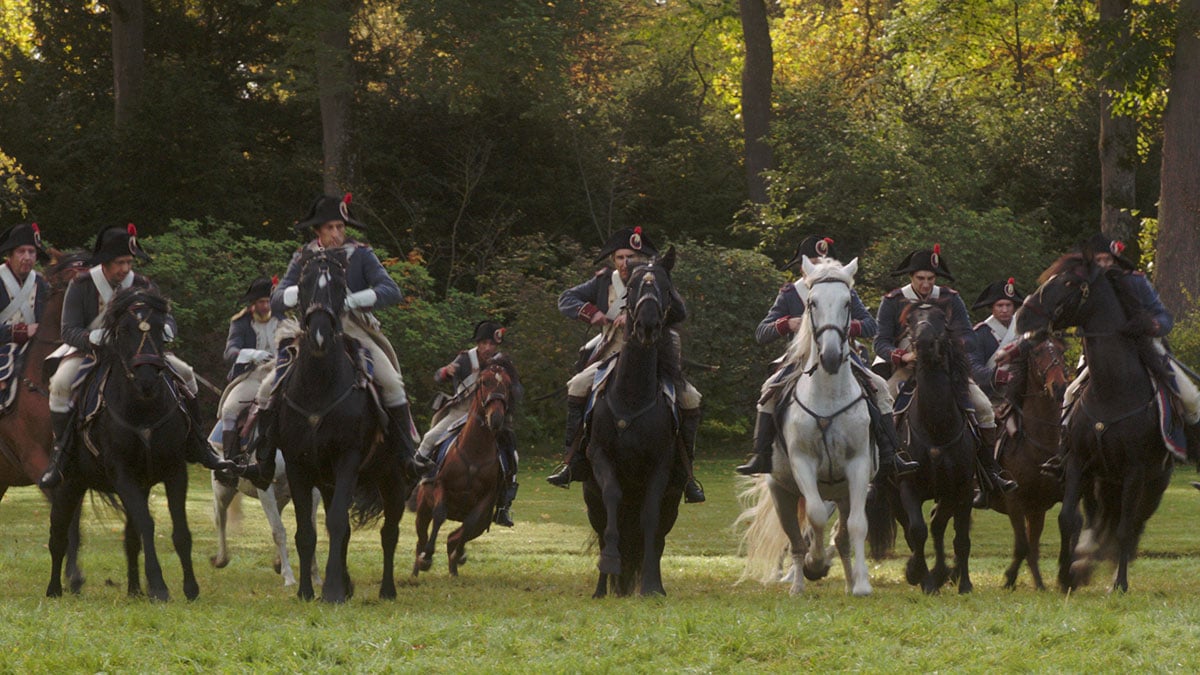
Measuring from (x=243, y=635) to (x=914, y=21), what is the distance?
31.1 metres

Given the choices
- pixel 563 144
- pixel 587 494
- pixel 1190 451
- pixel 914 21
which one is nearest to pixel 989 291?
pixel 1190 451

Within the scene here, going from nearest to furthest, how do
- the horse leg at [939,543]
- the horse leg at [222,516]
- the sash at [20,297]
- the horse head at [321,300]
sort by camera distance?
the horse head at [321,300] < the horse leg at [939,543] < the sash at [20,297] < the horse leg at [222,516]

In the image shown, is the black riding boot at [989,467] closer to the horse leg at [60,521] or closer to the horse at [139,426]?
the horse at [139,426]

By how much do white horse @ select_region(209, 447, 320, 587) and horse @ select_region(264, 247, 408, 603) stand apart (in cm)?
239

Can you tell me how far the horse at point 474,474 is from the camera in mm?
16766

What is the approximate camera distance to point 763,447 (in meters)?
14.3

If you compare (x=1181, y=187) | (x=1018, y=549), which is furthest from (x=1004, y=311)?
(x=1181, y=187)

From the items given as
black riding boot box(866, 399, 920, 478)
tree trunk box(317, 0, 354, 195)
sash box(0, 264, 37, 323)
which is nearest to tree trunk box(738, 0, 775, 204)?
tree trunk box(317, 0, 354, 195)

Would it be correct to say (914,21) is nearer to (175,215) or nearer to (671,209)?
(671,209)

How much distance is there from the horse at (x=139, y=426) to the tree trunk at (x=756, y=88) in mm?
32195

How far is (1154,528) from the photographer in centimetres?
2261

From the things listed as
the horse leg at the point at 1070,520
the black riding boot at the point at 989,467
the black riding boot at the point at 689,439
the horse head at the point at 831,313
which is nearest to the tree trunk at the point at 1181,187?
the black riding boot at the point at 989,467

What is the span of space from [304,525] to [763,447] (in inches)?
157

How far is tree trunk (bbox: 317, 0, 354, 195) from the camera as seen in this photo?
38156 mm
